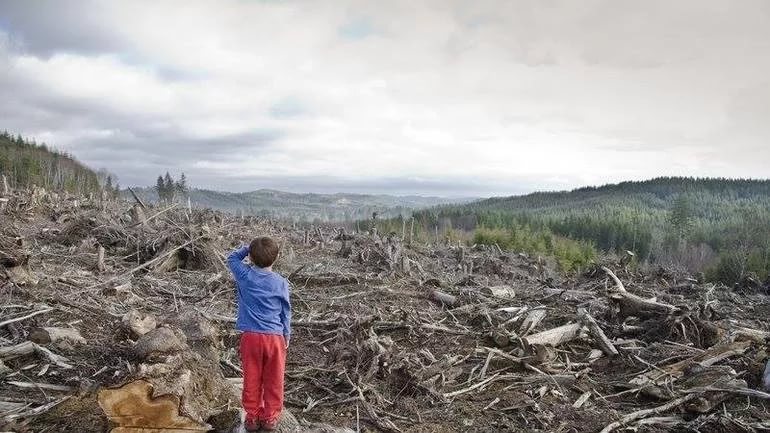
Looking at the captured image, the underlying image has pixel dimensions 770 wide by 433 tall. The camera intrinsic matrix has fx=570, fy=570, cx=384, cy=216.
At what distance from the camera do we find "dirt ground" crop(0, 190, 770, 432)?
17.1ft

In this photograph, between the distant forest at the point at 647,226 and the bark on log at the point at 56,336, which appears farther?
the distant forest at the point at 647,226

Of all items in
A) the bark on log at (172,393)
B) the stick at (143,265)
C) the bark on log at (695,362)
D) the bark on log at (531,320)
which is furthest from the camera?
the stick at (143,265)

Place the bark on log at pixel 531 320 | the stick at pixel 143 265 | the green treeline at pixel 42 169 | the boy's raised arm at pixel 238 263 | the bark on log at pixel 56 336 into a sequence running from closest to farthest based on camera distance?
the boy's raised arm at pixel 238 263 → the bark on log at pixel 56 336 → the bark on log at pixel 531 320 → the stick at pixel 143 265 → the green treeline at pixel 42 169

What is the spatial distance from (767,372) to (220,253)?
8839mm

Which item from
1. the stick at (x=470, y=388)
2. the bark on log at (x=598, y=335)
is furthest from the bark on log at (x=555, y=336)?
the stick at (x=470, y=388)

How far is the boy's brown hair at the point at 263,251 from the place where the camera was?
428 centimetres

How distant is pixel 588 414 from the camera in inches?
222

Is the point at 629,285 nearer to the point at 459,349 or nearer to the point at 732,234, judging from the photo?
the point at 459,349

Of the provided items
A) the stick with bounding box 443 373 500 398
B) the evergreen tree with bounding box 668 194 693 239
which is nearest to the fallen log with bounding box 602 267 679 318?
the stick with bounding box 443 373 500 398

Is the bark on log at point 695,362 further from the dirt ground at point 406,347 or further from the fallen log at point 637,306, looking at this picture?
the fallen log at point 637,306

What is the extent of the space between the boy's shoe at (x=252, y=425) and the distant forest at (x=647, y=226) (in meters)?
15.4

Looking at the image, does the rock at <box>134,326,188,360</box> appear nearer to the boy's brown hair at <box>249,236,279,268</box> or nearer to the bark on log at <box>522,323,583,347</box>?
the boy's brown hair at <box>249,236,279,268</box>

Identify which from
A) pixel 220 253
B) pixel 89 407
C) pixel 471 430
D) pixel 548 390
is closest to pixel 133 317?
pixel 89 407

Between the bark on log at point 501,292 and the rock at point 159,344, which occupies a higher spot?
the rock at point 159,344
